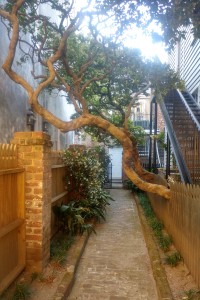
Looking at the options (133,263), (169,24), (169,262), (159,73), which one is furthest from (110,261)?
(159,73)

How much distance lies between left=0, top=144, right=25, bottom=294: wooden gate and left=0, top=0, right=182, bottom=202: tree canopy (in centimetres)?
148

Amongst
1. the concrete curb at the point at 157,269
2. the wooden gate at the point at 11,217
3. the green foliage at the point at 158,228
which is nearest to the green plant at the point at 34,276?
the wooden gate at the point at 11,217

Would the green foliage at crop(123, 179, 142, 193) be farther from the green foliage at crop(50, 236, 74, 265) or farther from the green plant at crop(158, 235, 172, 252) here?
the green foliage at crop(50, 236, 74, 265)

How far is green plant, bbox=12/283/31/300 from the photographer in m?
3.56

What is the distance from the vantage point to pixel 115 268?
509cm

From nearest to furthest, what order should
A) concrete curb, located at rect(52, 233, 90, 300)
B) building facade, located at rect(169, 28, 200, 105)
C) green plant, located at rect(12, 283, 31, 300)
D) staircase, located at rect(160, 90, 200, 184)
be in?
green plant, located at rect(12, 283, 31, 300) → concrete curb, located at rect(52, 233, 90, 300) → staircase, located at rect(160, 90, 200, 184) → building facade, located at rect(169, 28, 200, 105)

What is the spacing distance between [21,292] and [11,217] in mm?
950

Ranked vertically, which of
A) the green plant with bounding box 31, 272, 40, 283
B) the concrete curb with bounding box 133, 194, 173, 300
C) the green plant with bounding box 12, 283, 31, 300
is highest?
the green plant with bounding box 12, 283, 31, 300

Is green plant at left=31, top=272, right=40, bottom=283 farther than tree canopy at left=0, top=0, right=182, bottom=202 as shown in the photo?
No

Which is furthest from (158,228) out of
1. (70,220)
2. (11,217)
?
(11,217)

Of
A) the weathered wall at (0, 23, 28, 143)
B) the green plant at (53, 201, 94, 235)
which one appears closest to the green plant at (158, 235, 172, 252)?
the green plant at (53, 201, 94, 235)

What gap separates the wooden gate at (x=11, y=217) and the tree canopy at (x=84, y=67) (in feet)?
4.84

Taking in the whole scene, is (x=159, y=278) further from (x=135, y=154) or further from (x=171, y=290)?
(x=135, y=154)

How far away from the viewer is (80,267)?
16.8 feet
